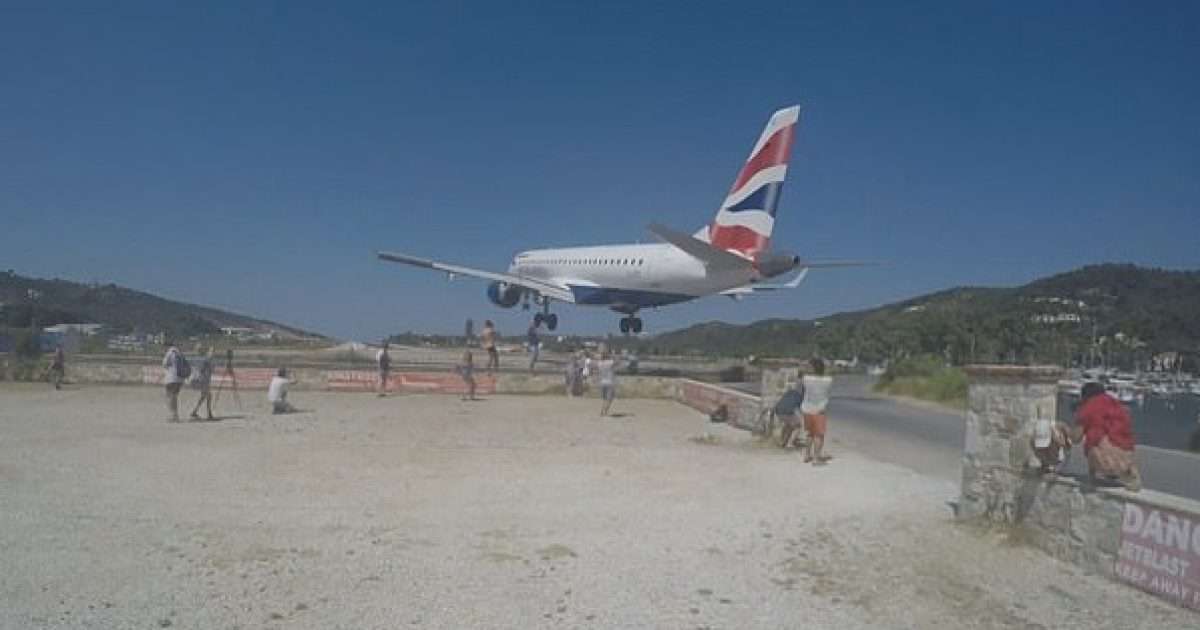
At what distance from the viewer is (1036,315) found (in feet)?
251

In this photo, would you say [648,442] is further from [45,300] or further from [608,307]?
[45,300]

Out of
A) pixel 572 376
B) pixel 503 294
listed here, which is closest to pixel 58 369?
pixel 572 376

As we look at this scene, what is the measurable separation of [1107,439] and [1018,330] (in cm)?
5379

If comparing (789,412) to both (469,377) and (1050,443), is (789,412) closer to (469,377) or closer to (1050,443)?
(1050,443)

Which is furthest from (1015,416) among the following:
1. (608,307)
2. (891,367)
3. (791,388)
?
(891,367)

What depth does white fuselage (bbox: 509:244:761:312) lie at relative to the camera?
31953 millimetres

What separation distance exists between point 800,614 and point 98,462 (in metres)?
10.6

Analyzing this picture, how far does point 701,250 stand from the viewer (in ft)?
92.8

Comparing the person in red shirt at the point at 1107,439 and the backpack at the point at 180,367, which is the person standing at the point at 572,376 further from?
the person in red shirt at the point at 1107,439

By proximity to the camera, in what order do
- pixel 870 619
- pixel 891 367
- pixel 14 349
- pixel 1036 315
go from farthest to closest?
pixel 1036 315 → pixel 891 367 → pixel 14 349 → pixel 870 619

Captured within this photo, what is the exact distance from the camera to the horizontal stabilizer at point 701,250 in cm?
2658

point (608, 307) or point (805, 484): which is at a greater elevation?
point (608, 307)

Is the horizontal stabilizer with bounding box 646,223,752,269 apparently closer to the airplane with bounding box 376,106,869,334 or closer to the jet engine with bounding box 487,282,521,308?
the airplane with bounding box 376,106,869,334

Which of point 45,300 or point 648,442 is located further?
point 45,300
